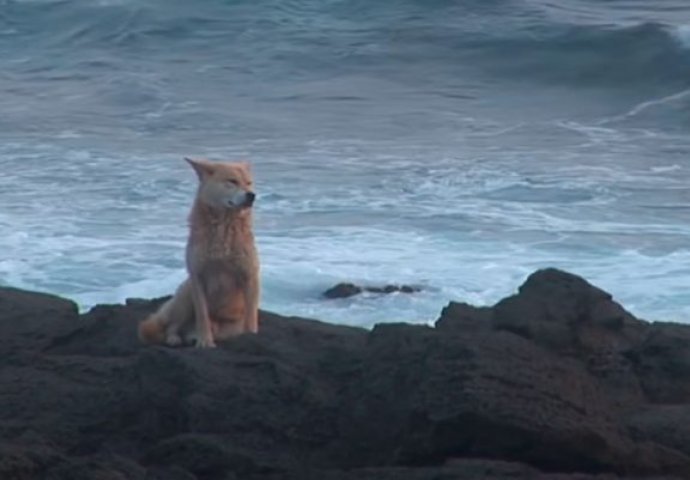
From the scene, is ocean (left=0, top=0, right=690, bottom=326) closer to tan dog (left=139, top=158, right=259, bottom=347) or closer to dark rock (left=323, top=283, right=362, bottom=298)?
dark rock (left=323, top=283, right=362, bottom=298)

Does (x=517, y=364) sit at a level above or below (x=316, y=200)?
above

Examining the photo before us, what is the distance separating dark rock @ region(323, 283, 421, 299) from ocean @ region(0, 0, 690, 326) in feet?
0.41

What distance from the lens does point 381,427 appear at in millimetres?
6398

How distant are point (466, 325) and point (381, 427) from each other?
128cm

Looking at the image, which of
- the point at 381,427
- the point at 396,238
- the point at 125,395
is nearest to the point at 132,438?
the point at 125,395

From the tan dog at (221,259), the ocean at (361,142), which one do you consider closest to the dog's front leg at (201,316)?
the tan dog at (221,259)

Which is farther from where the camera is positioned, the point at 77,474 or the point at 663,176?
the point at 663,176

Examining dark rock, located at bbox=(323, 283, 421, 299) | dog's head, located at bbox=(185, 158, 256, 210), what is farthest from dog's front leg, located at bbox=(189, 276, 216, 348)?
dark rock, located at bbox=(323, 283, 421, 299)

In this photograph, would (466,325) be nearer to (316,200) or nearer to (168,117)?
(316,200)

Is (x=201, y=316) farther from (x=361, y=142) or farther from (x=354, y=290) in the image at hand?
(x=361, y=142)

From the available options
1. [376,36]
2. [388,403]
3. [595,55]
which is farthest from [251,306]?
[376,36]

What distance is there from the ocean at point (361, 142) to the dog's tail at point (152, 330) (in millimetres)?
4528

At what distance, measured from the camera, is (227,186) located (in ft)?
27.7

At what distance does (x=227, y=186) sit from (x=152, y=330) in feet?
2.33
